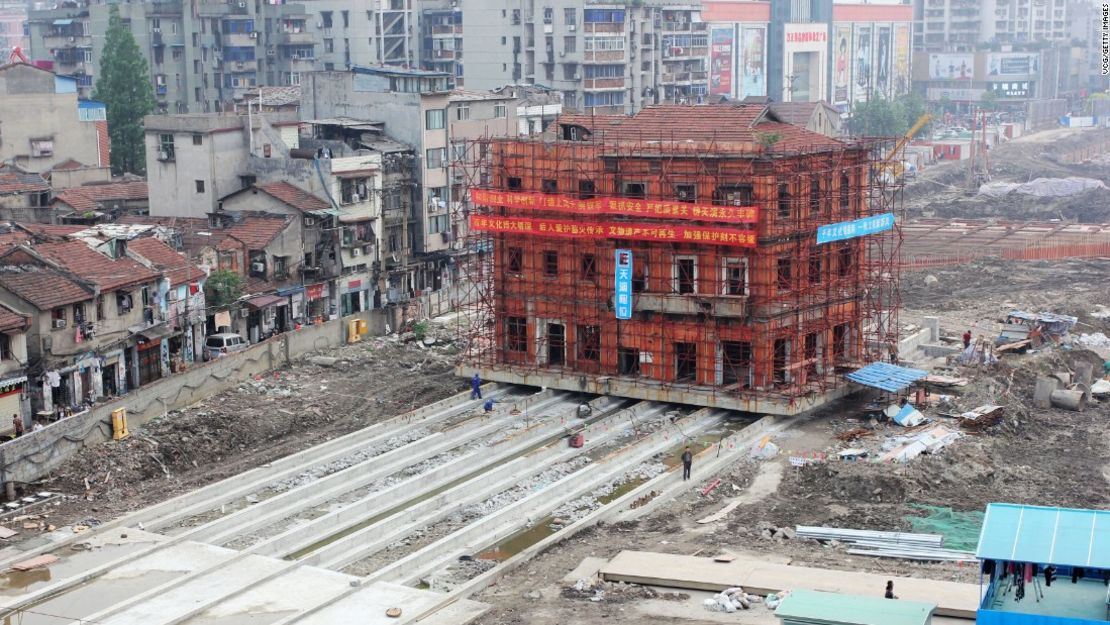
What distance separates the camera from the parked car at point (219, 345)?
6006 cm

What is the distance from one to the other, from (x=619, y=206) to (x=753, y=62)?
9679 centimetres

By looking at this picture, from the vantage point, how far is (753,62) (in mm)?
146625

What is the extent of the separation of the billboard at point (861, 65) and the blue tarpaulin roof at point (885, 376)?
111 m

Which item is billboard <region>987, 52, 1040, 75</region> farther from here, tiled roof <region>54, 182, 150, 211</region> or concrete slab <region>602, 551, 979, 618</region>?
concrete slab <region>602, 551, 979, 618</region>

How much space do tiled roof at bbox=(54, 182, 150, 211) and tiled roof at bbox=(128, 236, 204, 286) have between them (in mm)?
13943

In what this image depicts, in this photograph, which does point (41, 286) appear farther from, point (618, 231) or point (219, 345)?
point (618, 231)

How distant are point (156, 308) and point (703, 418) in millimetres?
20862

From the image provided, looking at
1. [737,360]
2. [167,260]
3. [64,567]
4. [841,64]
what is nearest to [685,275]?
[737,360]

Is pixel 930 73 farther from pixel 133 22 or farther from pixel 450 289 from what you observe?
pixel 450 289

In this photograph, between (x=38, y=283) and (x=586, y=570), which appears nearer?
(x=586, y=570)

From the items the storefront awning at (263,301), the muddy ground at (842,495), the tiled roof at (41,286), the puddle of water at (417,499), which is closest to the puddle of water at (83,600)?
the puddle of water at (417,499)

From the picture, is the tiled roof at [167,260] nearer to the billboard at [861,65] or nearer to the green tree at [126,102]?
the green tree at [126,102]

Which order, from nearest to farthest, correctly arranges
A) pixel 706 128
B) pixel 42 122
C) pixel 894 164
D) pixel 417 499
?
pixel 417 499 → pixel 706 128 → pixel 894 164 → pixel 42 122

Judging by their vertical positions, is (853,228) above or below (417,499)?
above
